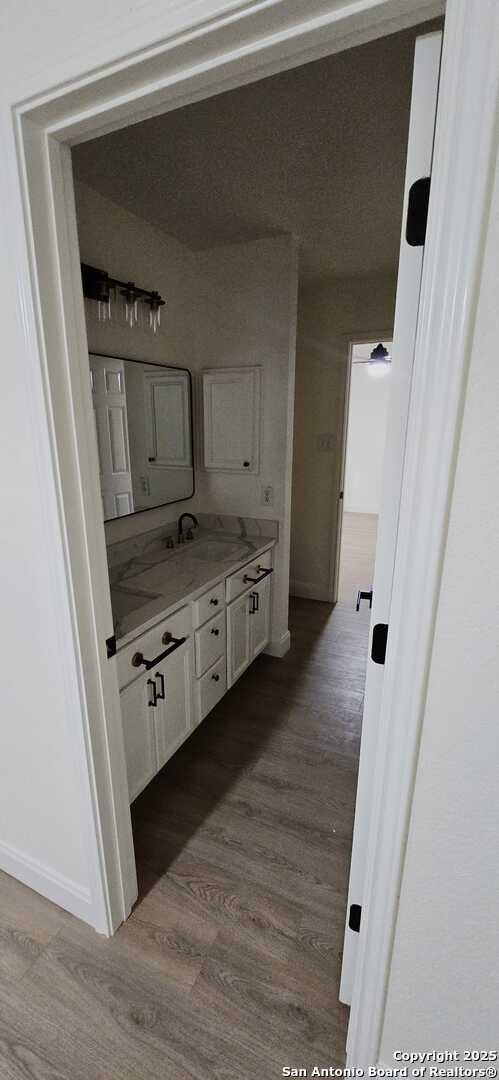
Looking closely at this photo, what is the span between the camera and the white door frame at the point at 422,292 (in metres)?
0.59

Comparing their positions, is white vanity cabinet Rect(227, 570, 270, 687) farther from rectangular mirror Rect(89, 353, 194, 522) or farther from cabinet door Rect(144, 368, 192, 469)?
cabinet door Rect(144, 368, 192, 469)

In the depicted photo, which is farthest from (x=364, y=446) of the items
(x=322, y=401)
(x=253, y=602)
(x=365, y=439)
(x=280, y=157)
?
(x=280, y=157)

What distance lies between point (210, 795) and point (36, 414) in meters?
1.64

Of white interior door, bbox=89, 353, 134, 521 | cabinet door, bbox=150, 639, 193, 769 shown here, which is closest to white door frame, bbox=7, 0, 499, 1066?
cabinet door, bbox=150, 639, 193, 769

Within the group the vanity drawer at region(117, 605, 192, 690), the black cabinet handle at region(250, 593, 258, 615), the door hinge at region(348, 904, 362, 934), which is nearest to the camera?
the door hinge at region(348, 904, 362, 934)

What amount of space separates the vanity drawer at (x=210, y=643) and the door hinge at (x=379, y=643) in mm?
1154

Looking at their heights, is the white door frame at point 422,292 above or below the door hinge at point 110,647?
above

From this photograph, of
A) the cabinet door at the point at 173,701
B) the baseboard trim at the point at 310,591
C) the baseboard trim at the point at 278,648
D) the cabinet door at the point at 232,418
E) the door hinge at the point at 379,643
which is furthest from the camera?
the baseboard trim at the point at 310,591

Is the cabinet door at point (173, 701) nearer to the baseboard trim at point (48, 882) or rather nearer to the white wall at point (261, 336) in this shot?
the baseboard trim at point (48, 882)

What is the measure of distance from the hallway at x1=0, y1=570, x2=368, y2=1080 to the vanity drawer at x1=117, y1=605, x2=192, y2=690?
677 millimetres

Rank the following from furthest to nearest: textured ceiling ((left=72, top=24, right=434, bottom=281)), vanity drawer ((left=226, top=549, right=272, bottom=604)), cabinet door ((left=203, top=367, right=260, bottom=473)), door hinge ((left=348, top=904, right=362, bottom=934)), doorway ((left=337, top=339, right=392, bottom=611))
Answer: doorway ((left=337, top=339, right=392, bottom=611)) → cabinet door ((left=203, top=367, right=260, bottom=473)) → vanity drawer ((left=226, top=549, right=272, bottom=604)) → textured ceiling ((left=72, top=24, right=434, bottom=281)) → door hinge ((left=348, top=904, right=362, bottom=934))

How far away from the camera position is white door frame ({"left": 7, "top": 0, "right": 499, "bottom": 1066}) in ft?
1.93

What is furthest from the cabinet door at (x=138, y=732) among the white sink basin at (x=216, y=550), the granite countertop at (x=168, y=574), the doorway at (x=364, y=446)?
the doorway at (x=364, y=446)

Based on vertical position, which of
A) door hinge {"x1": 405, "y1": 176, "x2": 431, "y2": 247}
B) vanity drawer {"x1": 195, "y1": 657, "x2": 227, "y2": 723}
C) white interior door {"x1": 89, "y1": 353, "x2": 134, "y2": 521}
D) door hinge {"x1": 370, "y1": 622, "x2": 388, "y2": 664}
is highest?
Answer: door hinge {"x1": 405, "y1": 176, "x2": 431, "y2": 247}
